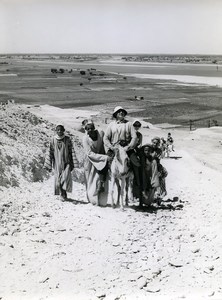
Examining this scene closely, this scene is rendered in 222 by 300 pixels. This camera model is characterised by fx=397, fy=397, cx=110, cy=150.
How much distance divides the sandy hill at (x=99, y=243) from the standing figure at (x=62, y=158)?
1.01ft

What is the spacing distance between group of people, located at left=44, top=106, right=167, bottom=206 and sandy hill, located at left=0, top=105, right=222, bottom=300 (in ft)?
0.83

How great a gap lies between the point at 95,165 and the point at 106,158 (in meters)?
0.18

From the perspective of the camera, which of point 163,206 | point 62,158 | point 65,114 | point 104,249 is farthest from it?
point 65,114

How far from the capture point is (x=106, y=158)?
5.16m

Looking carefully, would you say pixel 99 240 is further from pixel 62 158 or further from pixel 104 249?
pixel 62 158

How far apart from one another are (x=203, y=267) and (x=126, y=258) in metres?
0.82

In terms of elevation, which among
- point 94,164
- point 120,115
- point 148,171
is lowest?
point 148,171

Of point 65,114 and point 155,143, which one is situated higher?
point 155,143

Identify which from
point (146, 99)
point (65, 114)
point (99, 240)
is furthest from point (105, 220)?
point (146, 99)

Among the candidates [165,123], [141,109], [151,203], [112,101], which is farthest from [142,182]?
[112,101]

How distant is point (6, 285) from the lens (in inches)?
152

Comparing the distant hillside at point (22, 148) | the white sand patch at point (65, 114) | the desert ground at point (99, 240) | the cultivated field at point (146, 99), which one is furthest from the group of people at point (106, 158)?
the cultivated field at point (146, 99)

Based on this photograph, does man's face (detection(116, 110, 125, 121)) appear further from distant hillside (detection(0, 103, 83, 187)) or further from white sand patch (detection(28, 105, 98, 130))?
white sand patch (detection(28, 105, 98, 130))

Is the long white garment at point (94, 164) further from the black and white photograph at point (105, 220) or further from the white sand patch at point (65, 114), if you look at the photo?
the white sand patch at point (65, 114)
